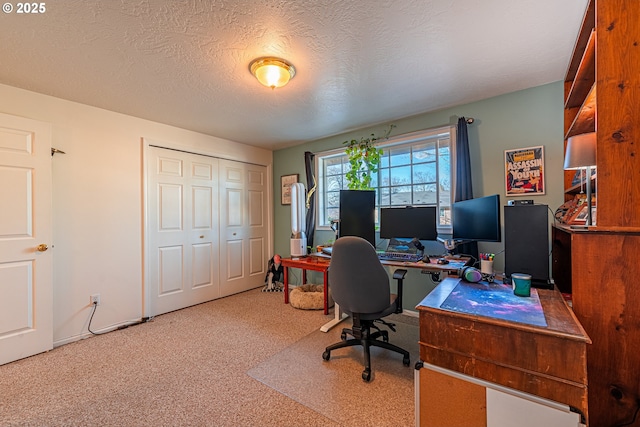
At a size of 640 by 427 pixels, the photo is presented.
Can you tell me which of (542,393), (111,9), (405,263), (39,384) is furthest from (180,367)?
(111,9)

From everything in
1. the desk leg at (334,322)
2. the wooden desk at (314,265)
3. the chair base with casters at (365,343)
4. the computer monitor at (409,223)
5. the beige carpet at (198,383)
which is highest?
the computer monitor at (409,223)

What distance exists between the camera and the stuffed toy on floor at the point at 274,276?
4.09 metres

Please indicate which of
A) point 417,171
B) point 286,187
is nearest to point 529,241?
point 417,171

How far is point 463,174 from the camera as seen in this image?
2584 millimetres

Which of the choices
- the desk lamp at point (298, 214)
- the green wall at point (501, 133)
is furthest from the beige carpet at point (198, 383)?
the green wall at point (501, 133)

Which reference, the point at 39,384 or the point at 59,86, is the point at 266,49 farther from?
the point at 39,384

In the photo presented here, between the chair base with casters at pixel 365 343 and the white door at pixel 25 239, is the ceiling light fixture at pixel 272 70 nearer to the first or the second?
the chair base with casters at pixel 365 343

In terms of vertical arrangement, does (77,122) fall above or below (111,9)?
below

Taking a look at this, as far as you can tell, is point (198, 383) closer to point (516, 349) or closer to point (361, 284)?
point (361, 284)

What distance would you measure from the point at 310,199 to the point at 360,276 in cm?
219

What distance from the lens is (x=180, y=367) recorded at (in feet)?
6.70

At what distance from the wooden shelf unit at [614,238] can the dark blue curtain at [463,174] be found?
1471mm

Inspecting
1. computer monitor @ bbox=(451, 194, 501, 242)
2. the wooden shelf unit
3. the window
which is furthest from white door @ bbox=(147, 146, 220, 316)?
the wooden shelf unit

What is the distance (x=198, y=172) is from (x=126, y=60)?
1808 mm
